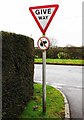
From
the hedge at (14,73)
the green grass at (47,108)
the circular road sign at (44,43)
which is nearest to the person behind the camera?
the hedge at (14,73)

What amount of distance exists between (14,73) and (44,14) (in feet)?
6.09

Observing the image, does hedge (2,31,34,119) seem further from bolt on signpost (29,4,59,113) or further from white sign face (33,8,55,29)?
white sign face (33,8,55,29)

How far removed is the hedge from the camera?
557 cm

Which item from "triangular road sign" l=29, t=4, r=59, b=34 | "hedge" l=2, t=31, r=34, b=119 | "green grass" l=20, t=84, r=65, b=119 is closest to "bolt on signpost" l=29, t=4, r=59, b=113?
"triangular road sign" l=29, t=4, r=59, b=34

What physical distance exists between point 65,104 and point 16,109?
2365 mm

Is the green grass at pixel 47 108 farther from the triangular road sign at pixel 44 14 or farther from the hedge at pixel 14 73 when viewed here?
the triangular road sign at pixel 44 14

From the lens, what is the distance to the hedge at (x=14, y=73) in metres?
5.57

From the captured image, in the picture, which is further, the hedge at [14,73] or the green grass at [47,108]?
the green grass at [47,108]

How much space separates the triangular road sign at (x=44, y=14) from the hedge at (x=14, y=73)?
556 mm

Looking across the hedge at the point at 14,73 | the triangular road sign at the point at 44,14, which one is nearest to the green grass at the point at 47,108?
the hedge at the point at 14,73

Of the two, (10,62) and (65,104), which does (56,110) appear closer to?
(65,104)

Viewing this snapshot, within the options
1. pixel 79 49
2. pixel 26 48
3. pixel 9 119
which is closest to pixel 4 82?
pixel 9 119

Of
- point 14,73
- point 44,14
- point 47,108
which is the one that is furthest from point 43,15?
point 47,108

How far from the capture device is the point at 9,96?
230 inches
